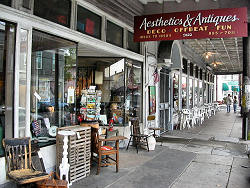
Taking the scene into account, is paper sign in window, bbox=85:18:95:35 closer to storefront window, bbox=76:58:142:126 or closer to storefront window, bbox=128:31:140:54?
storefront window, bbox=76:58:142:126

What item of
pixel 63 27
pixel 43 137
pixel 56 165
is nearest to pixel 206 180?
pixel 56 165

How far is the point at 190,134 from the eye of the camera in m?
10.1

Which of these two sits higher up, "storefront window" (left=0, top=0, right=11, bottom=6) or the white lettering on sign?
the white lettering on sign

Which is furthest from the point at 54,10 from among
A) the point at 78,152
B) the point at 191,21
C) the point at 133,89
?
the point at 133,89

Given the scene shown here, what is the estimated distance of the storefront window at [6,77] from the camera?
149 inches

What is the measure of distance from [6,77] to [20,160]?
1.29m

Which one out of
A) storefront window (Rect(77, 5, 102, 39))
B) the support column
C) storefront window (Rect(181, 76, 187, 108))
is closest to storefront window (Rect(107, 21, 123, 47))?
storefront window (Rect(77, 5, 102, 39))

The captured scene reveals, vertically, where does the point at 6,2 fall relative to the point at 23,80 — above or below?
above

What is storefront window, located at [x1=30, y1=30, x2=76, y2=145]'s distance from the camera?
450 cm

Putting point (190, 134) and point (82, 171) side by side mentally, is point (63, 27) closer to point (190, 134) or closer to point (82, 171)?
point (82, 171)

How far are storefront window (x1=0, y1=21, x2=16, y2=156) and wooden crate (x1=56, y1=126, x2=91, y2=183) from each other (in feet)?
3.20

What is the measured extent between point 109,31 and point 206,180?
4.41 metres

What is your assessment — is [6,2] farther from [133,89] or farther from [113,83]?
[133,89]

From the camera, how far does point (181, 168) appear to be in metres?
5.46
